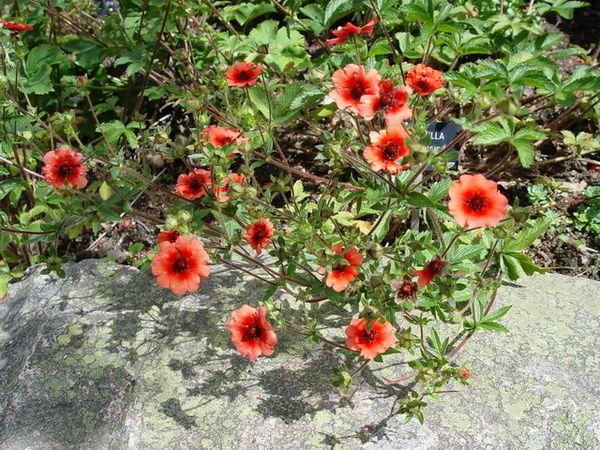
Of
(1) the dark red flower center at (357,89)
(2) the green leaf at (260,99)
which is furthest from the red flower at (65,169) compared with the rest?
(1) the dark red flower center at (357,89)

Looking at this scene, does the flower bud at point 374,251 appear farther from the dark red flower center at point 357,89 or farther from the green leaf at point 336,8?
the green leaf at point 336,8

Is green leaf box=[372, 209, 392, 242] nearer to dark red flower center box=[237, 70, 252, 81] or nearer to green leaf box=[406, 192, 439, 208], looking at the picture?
green leaf box=[406, 192, 439, 208]

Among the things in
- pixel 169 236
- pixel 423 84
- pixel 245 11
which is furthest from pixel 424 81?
pixel 245 11

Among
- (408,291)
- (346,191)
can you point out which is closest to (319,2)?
(346,191)

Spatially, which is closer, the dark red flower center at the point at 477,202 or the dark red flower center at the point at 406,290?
the dark red flower center at the point at 477,202

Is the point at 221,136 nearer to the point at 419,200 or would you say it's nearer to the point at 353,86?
the point at 353,86

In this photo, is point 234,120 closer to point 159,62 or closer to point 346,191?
point 346,191
